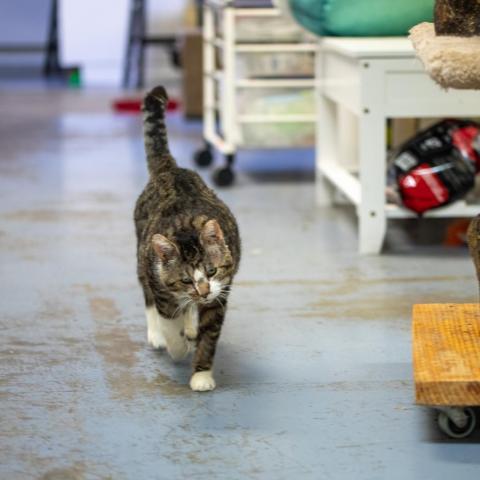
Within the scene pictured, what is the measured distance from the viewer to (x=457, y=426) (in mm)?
2209

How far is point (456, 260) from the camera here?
3740 millimetres

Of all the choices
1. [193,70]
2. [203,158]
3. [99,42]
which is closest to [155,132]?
[203,158]

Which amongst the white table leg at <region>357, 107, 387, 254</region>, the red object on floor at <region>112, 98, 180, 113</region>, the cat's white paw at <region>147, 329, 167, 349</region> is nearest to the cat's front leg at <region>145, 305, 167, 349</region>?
the cat's white paw at <region>147, 329, 167, 349</region>

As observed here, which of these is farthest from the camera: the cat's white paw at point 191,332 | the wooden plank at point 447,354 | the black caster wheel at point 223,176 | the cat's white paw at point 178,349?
the black caster wheel at point 223,176

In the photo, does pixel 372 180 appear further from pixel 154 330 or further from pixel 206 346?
pixel 206 346

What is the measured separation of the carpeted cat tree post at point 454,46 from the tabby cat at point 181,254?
1.83 feet

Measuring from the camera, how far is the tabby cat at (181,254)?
2.42 m

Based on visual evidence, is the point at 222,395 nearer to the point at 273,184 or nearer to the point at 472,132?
the point at 472,132

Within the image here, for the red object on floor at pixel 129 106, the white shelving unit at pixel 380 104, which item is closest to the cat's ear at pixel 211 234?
the white shelving unit at pixel 380 104

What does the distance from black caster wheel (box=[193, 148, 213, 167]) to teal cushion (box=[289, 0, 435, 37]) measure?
1.40 m

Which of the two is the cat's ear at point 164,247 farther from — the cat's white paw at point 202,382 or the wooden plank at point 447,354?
the wooden plank at point 447,354

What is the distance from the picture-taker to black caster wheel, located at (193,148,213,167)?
567cm

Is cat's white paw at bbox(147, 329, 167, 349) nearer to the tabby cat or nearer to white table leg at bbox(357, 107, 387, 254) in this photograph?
→ the tabby cat

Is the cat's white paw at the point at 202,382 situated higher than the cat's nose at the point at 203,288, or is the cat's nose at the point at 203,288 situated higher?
the cat's nose at the point at 203,288
